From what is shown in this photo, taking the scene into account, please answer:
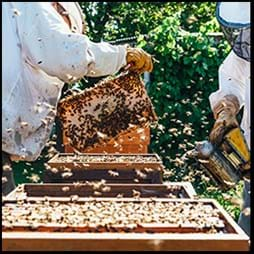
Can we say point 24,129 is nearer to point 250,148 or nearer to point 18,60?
point 18,60

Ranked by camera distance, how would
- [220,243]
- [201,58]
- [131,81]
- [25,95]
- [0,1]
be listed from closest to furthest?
[220,243] → [0,1] → [25,95] → [131,81] → [201,58]

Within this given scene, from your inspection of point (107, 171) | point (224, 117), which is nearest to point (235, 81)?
point (224, 117)

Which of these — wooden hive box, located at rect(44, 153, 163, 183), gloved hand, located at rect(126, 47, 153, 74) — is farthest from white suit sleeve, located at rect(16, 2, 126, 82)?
wooden hive box, located at rect(44, 153, 163, 183)

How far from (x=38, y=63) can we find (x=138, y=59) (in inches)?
21.8

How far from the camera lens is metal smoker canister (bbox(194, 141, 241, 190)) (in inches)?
87.5

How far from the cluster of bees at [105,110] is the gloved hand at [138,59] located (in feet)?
0.72

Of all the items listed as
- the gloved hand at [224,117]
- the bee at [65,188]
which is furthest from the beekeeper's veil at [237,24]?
the bee at [65,188]

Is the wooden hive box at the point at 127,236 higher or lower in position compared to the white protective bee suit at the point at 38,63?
lower

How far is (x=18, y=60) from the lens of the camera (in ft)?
7.09

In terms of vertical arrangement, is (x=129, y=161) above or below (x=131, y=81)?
below

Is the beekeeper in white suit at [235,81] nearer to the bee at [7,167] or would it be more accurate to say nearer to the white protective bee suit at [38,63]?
the white protective bee suit at [38,63]

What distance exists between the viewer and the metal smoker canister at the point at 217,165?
2.22m

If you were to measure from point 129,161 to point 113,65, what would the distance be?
837 mm

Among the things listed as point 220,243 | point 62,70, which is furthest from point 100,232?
point 62,70
